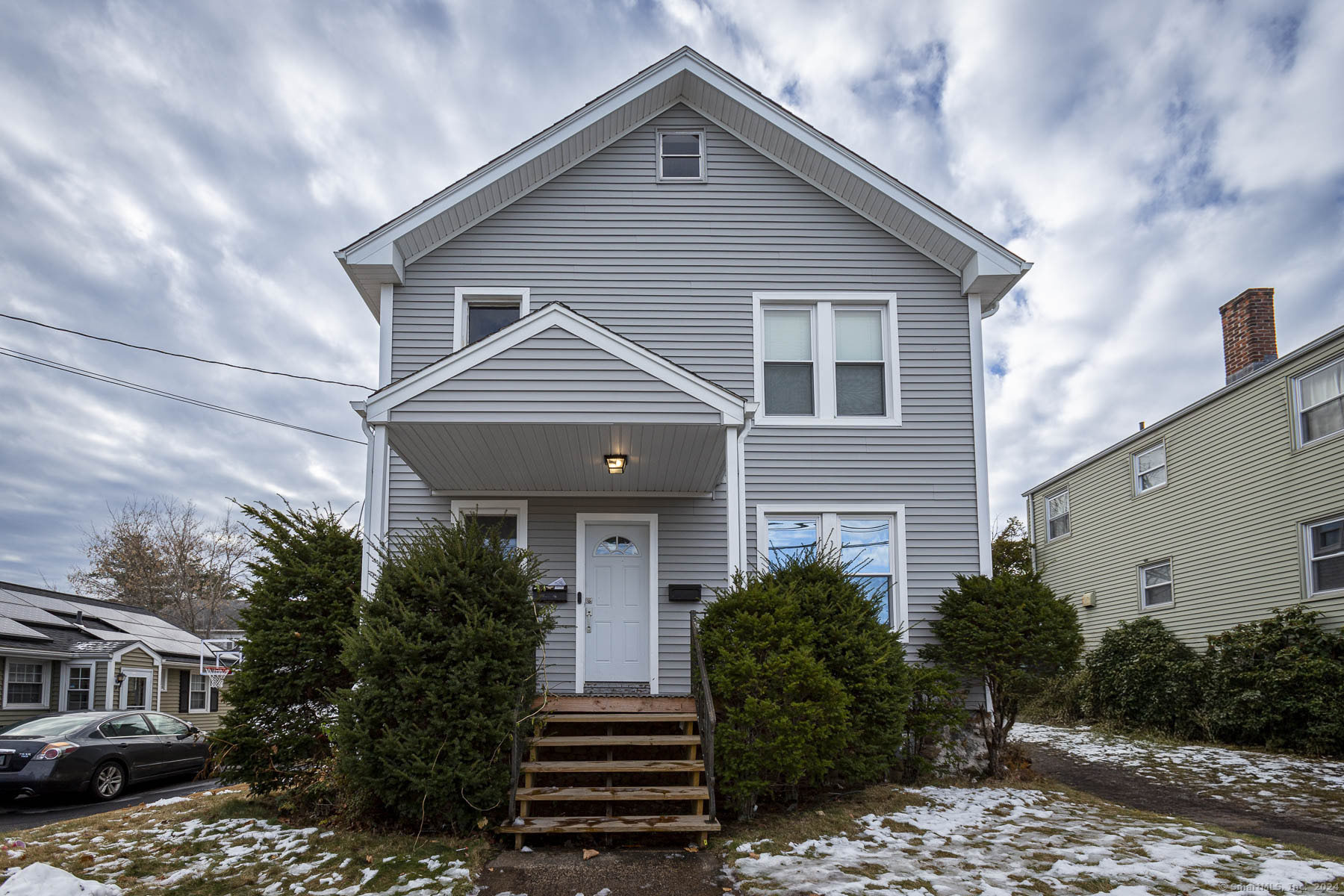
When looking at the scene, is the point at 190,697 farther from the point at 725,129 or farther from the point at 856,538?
the point at 725,129

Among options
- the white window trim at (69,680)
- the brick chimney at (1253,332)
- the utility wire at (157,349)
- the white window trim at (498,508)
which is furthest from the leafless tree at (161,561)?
the brick chimney at (1253,332)

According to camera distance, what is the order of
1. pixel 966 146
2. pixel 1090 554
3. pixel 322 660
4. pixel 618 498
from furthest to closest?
pixel 1090 554 < pixel 966 146 < pixel 618 498 < pixel 322 660

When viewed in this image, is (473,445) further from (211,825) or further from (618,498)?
(211,825)

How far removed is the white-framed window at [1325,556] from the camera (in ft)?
41.2

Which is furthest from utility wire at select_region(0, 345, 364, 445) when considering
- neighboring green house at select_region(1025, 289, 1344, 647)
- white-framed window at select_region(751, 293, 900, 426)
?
neighboring green house at select_region(1025, 289, 1344, 647)

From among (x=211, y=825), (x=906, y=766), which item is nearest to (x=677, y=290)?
(x=906, y=766)

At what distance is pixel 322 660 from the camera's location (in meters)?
7.43

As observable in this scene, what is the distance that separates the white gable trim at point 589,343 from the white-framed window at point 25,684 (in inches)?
688

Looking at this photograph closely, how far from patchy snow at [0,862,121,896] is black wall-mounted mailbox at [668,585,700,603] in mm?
5848

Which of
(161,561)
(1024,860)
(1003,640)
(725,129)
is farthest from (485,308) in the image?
(161,561)

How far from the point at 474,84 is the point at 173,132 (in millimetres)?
6680

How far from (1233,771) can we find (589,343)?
9.74 meters

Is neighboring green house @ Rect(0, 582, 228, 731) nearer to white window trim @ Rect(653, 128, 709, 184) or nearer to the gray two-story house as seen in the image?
the gray two-story house

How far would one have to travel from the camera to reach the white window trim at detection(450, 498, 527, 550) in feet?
32.1
